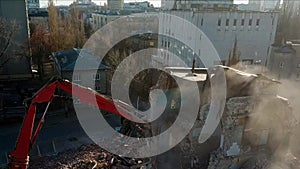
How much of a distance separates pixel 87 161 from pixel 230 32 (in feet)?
67.6

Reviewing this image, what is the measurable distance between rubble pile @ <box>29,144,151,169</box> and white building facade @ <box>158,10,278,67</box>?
49.1 feet

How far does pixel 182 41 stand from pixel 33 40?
47.6 feet

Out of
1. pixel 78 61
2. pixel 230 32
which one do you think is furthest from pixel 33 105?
pixel 230 32

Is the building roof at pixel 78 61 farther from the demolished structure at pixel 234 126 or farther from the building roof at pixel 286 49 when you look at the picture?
the building roof at pixel 286 49

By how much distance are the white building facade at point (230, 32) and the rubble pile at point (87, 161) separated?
15.0 m

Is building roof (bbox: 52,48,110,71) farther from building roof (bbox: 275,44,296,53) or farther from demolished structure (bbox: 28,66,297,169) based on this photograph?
building roof (bbox: 275,44,296,53)

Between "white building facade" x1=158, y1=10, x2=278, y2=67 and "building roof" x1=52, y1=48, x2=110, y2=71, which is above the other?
"white building facade" x1=158, y1=10, x2=278, y2=67

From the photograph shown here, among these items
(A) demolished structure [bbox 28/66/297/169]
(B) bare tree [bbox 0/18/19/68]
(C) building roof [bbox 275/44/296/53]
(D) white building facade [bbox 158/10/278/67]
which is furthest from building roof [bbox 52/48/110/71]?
(C) building roof [bbox 275/44/296/53]

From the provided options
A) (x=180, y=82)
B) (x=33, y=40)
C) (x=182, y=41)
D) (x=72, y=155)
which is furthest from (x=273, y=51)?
(x=33, y=40)

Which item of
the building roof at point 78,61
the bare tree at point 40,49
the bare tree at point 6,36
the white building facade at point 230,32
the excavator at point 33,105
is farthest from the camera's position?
the white building facade at point 230,32

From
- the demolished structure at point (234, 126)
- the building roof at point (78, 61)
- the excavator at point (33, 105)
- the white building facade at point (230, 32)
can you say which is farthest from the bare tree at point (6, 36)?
the excavator at point (33, 105)

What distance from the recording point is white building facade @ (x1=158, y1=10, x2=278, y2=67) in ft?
86.0

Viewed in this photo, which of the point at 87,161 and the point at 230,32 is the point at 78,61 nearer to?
the point at 87,161

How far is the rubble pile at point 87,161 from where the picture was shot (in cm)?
1078
